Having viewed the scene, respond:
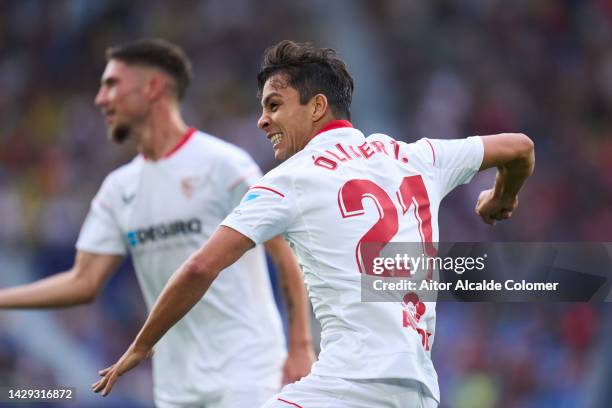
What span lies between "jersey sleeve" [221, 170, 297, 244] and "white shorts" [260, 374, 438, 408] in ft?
1.79

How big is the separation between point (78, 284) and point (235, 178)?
1097 mm

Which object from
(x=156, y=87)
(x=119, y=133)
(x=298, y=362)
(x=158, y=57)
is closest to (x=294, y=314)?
(x=298, y=362)

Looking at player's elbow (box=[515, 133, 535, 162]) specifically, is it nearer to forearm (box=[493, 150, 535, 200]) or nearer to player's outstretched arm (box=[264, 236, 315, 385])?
forearm (box=[493, 150, 535, 200])

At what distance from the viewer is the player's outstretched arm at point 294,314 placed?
5.07 metres

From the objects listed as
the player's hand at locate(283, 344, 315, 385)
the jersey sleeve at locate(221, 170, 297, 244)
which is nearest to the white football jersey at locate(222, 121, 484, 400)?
the jersey sleeve at locate(221, 170, 297, 244)

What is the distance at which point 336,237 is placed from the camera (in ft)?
11.8

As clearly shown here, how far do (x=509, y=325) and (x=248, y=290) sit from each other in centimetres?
523

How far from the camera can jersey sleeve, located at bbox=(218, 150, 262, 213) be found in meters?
5.34

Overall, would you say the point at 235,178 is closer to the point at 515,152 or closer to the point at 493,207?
the point at 493,207

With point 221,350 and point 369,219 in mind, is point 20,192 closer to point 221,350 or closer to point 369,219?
point 221,350

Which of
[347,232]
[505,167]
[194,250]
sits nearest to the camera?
[347,232]

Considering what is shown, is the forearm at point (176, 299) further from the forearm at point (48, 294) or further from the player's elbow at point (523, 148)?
the forearm at point (48, 294)

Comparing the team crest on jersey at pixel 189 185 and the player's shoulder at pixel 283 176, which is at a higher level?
the player's shoulder at pixel 283 176

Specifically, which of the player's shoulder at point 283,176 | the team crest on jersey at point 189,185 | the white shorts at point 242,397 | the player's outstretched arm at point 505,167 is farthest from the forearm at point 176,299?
Result: the team crest on jersey at point 189,185
